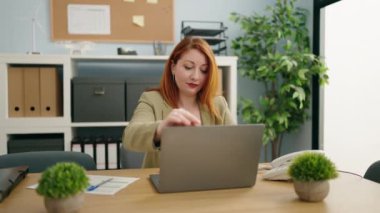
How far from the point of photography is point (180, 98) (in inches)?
62.6

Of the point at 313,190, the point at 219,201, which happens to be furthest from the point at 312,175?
the point at 219,201

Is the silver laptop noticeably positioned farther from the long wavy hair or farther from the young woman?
the long wavy hair

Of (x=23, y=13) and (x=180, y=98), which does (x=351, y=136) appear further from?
(x=23, y=13)

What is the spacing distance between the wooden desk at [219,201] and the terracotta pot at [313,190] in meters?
0.02

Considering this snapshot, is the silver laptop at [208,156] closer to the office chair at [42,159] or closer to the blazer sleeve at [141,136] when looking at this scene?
the blazer sleeve at [141,136]

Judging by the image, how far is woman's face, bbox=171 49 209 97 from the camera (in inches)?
54.0

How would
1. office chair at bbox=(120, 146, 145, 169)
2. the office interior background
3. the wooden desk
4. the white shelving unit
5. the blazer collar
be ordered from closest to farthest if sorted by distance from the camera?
the wooden desk, the blazer collar, office chair at bbox=(120, 146, 145, 169), the white shelving unit, the office interior background

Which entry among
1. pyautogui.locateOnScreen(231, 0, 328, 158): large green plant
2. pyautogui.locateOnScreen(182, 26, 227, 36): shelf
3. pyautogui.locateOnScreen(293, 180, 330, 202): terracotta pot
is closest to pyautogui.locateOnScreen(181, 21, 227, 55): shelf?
pyautogui.locateOnScreen(182, 26, 227, 36): shelf

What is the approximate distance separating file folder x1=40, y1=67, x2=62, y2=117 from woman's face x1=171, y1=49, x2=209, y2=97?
1.32 meters

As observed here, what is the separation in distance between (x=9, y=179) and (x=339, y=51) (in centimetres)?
259

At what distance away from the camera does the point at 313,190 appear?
3.01ft

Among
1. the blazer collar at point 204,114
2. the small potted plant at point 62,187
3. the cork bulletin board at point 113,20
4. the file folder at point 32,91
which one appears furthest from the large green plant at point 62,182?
the cork bulletin board at point 113,20

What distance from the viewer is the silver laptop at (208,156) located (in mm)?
907

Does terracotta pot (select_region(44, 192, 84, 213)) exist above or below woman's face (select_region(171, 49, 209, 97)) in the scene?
below
